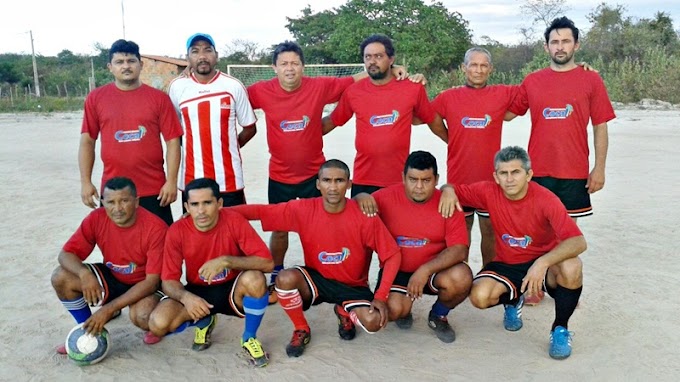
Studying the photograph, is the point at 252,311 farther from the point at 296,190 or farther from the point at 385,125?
the point at 385,125

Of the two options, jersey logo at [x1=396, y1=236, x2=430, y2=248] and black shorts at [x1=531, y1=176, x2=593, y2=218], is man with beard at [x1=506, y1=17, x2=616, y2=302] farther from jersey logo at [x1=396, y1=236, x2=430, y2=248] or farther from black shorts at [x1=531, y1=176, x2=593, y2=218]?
jersey logo at [x1=396, y1=236, x2=430, y2=248]

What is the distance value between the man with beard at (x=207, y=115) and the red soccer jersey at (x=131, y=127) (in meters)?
0.19

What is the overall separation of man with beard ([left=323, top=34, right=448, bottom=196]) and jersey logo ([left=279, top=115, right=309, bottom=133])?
1.44ft

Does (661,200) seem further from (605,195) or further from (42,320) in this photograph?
(42,320)

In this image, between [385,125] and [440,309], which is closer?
[440,309]

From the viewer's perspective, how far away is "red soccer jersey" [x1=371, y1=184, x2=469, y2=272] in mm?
4398

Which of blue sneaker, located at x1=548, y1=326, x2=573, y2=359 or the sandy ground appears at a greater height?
blue sneaker, located at x1=548, y1=326, x2=573, y2=359

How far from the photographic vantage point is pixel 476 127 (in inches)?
198

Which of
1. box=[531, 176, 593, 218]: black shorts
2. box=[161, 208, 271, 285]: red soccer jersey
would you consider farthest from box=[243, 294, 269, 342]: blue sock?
box=[531, 176, 593, 218]: black shorts

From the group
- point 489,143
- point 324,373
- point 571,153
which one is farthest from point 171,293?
point 571,153

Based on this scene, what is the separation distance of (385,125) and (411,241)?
3.50ft

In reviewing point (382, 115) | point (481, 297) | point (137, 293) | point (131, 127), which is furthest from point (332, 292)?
point (131, 127)

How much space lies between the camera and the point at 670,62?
2320 centimetres

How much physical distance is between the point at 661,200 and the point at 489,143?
4950 millimetres
